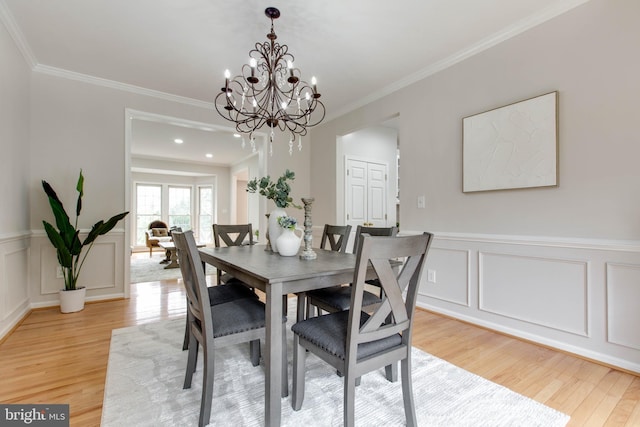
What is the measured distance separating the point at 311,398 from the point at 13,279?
9.77 ft

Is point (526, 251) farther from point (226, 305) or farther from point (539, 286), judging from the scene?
point (226, 305)

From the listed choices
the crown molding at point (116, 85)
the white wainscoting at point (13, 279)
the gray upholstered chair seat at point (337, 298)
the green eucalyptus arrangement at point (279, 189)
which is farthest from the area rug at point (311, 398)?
the crown molding at point (116, 85)

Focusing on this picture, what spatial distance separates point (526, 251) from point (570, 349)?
74 centimetres

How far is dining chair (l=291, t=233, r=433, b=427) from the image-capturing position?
45.3 inches

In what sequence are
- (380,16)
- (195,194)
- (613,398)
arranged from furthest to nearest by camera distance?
(195,194) < (380,16) < (613,398)

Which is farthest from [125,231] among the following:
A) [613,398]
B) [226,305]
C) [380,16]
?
[613,398]

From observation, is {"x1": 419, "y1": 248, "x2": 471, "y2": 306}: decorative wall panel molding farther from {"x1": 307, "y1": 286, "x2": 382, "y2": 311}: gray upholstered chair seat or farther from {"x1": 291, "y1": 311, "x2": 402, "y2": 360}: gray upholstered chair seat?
{"x1": 291, "y1": 311, "x2": 402, "y2": 360}: gray upholstered chair seat

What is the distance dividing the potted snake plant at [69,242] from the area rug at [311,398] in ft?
5.04

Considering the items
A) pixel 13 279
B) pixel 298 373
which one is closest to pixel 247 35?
pixel 298 373

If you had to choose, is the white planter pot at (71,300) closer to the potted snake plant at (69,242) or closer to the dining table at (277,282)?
the potted snake plant at (69,242)

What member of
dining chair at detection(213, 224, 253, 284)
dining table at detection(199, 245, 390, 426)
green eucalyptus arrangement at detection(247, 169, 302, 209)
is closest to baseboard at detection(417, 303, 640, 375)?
dining table at detection(199, 245, 390, 426)

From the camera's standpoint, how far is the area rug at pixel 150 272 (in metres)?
4.68

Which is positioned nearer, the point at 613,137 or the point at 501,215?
the point at 613,137

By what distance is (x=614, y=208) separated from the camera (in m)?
1.95
